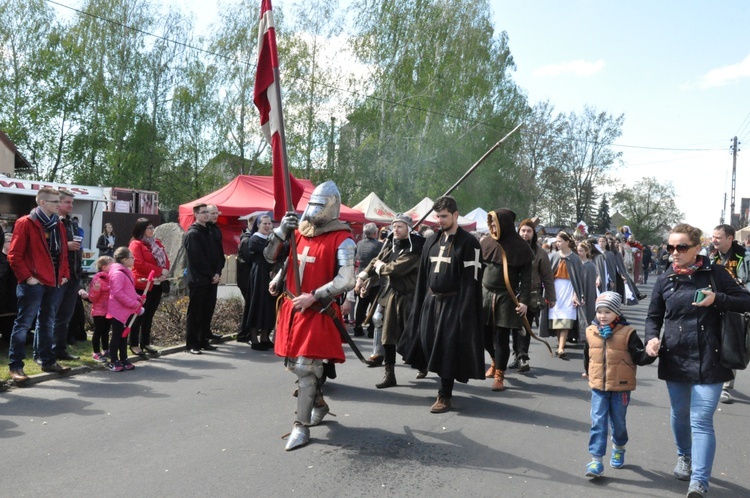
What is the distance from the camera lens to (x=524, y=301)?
7617 mm

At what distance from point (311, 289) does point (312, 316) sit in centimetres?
21

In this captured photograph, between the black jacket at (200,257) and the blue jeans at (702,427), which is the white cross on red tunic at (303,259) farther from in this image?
the black jacket at (200,257)

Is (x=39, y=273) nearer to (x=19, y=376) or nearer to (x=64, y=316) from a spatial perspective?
(x=19, y=376)

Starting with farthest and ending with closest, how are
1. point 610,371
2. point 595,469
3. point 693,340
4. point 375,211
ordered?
1. point 375,211
2. point 610,371
3. point 595,469
4. point 693,340

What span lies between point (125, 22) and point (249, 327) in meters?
26.6

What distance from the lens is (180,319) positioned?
10.5m

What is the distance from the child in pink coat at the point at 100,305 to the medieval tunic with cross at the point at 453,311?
389cm

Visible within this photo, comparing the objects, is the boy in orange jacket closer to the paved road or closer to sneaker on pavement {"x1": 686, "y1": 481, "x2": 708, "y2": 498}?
the paved road

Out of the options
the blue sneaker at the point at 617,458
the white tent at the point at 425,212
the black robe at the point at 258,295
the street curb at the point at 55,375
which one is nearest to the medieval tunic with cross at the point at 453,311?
the blue sneaker at the point at 617,458

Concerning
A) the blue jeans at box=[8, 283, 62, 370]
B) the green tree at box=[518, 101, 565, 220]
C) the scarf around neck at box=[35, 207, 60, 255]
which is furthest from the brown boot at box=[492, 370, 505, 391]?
the green tree at box=[518, 101, 565, 220]

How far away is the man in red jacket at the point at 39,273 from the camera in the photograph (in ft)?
22.6

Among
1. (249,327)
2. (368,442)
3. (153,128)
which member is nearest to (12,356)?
(249,327)

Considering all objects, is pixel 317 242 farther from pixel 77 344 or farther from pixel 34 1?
pixel 34 1

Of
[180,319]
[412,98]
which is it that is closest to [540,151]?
[412,98]
